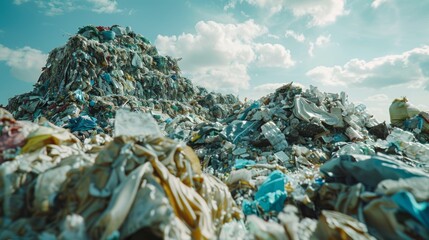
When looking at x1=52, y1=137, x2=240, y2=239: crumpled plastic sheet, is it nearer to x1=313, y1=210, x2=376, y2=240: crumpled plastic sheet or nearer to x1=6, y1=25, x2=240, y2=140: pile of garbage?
x1=313, y1=210, x2=376, y2=240: crumpled plastic sheet

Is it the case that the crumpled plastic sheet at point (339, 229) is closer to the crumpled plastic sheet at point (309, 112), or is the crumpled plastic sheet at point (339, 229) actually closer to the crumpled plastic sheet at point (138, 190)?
the crumpled plastic sheet at point (138, 190)

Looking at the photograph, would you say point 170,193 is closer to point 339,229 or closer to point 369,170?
point 339,229

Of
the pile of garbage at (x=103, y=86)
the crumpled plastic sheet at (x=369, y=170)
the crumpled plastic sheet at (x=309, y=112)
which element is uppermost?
the pile of garbage at (x=103, y=86)

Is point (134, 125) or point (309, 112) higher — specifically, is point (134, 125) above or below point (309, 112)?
above

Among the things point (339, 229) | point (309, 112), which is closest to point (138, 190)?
point (339, 229)

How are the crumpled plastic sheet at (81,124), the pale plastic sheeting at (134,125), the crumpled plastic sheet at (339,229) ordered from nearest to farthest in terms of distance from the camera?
the crumpled plastic sheet at (339,229)
the pale plastic sheeting at (134,125)
the crumpled plastic sheet at (81,124)

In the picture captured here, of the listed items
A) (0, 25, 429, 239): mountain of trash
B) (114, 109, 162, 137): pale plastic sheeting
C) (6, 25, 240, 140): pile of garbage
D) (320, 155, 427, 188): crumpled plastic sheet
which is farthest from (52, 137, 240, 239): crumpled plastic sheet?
(6, 25, 240, 140): pile of garbage

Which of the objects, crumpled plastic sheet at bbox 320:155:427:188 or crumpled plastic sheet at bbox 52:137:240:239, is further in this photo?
crumpled plastic sheet at bbox 320:155:427:188

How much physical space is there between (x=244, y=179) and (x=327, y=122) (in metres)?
4.07

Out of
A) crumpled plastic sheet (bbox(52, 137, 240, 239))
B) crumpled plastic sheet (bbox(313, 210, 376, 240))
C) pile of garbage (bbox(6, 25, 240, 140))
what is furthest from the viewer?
pile of garbage (bbox(6, 25, 240, 140))

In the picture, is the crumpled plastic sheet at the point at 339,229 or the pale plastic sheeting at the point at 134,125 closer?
the crumpled plastic sheet at the point at 339,229

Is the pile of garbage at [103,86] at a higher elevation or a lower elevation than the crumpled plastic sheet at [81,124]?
higher

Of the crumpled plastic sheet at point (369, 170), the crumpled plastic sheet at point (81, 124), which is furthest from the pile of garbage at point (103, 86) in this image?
the crumpled plastic sheet at point (369, 170)

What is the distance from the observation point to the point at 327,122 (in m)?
6.25
